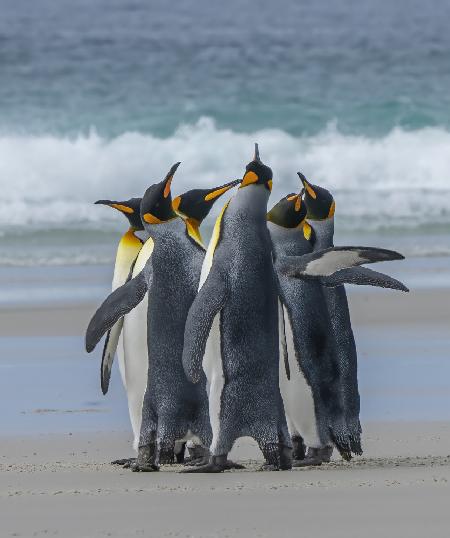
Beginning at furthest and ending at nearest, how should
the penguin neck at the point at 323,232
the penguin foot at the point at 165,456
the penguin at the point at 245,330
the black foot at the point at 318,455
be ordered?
the penguin neck at the point at 323,232 → the black foot at the point at 318,455 → the penguin foot at the point at 165,456 → the penguin at the point at 245,330

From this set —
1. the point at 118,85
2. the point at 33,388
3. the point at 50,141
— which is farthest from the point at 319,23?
the point at 33,388

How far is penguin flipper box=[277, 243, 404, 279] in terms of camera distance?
21.0 ft

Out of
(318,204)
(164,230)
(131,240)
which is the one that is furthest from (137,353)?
(318,204)

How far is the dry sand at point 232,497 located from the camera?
504 cm

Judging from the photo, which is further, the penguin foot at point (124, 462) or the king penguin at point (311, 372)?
the king penguin at point (311, 372)

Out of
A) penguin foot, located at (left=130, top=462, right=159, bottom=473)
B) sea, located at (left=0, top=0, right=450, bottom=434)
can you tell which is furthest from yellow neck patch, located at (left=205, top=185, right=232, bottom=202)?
sea, located at (left=0, top=0, right=450, bottom=434)

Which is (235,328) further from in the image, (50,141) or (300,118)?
Answer: (300,118)

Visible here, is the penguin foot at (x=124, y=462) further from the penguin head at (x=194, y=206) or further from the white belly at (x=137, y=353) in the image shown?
the penguin head at (x=194, y=206)

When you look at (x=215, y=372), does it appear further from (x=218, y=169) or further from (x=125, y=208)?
(x=218, y=169)

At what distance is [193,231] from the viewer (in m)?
6.91

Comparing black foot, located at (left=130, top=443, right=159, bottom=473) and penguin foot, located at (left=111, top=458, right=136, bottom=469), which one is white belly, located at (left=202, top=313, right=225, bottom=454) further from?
penguin foot, located at (left=111, top=458, right=136, bottom=469)

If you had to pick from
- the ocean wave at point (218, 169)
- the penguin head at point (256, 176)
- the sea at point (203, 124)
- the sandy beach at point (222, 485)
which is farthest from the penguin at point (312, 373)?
the ocean wave at point (218, 169)

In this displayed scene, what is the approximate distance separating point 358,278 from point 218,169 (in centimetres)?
1822

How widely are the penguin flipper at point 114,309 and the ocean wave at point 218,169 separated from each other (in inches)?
429
